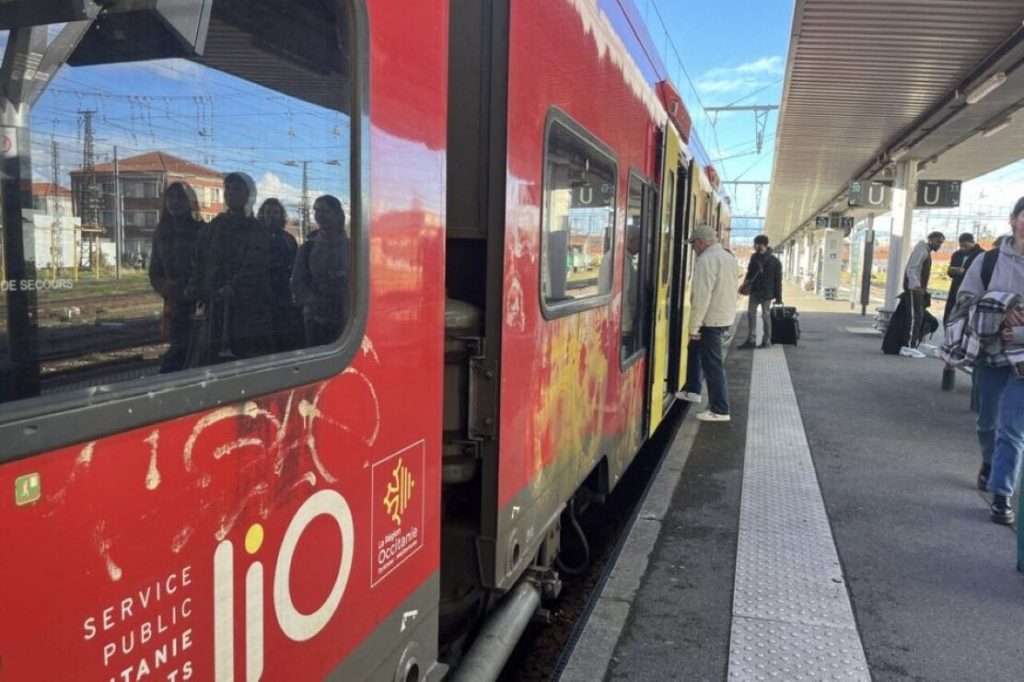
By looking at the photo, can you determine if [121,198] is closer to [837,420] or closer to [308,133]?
[308,133]

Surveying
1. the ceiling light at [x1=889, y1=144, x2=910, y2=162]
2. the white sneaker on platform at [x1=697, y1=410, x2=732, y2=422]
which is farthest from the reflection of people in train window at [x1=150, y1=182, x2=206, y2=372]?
the ceiling light at [x1=889, y1=144, x2=910, y2=162]

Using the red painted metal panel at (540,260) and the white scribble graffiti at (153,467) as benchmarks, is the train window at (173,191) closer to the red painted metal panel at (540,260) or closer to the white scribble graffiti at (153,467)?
the white scribble graffiti at (153,467)

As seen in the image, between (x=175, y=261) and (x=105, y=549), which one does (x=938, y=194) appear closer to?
(x=175, y=261)

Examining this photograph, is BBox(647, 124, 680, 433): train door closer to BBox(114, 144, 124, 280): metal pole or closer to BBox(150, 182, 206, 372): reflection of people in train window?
BBox(150, 182, 206, 372): reflection of people in train window

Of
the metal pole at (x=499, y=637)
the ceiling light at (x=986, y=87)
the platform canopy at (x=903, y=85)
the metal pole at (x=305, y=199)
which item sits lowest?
the metal pole at (x=499, y=637)

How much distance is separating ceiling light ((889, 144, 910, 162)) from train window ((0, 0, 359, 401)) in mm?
13852

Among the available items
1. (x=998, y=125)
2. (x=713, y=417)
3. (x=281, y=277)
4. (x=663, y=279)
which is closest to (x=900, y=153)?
(x=998, y=125)

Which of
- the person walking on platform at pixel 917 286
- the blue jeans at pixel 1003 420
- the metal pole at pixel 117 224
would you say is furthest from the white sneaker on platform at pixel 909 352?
the metal pole at pixel 117 224

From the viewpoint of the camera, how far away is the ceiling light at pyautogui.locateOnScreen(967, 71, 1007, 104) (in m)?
8.43

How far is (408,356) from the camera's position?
1911 millimetres

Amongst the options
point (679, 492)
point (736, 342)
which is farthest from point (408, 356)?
point (736, 342)

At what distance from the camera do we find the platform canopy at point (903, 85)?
748cm

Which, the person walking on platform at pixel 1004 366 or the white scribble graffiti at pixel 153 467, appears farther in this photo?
the person walking on platform at pixel 1004 366

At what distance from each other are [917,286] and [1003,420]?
7.17 metres
